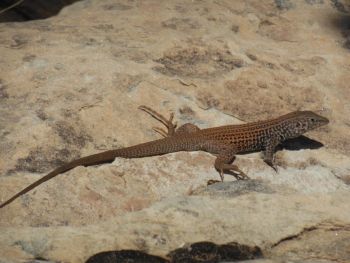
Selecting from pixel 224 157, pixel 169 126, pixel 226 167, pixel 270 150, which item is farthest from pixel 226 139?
pixel 169 126

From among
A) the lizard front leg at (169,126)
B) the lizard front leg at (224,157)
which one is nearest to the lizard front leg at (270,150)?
→ the lizard front leg at (224,157)

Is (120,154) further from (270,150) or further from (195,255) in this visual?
(270,150)

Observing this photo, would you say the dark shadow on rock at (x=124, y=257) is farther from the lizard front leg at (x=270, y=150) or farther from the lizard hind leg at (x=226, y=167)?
the lizard front leg at (x=270, y=150)

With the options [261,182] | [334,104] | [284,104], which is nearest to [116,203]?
[261,182]

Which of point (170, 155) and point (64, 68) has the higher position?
point (64, 68)

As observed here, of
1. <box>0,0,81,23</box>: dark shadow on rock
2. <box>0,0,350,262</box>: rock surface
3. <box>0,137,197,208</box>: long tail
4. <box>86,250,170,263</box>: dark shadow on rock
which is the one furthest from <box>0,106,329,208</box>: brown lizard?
<box>0,0,81,23</box>: dark shadow on rock

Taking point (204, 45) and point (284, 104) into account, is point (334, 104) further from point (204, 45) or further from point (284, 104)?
point (204, 45)
